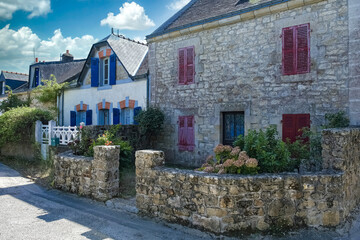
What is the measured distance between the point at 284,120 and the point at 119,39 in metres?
8.84

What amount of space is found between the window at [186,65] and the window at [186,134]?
1.30m

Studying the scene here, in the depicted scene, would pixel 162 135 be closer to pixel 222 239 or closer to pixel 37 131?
pixel 37 131

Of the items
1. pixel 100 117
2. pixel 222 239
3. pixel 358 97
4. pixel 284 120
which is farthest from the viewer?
pixel 100 117

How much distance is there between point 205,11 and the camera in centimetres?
998

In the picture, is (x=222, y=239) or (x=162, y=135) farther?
(x=162, y=135)

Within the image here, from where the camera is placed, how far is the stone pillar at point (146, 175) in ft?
17.1

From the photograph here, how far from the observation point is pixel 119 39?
13.4 metres

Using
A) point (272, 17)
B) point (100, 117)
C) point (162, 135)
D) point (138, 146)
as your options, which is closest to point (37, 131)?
point (100, 117)

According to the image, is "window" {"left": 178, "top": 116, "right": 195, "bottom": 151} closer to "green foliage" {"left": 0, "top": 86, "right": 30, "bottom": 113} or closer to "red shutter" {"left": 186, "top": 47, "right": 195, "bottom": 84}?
"red shutter" {"left": 186, "top": 47, "right": 195, "bottom": 84}

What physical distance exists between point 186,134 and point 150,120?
4.46ft

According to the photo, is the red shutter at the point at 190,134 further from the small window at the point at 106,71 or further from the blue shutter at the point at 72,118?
the blue shutter at the point at 72,118

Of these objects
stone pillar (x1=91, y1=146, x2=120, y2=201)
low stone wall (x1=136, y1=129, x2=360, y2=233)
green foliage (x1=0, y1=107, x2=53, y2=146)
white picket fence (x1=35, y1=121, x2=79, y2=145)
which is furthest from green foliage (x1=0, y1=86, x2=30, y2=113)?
low stone wall (x1=136, y1=129, x2=360, y2=233)

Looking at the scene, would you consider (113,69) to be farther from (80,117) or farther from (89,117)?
(80,117)

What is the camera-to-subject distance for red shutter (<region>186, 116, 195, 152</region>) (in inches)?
383
